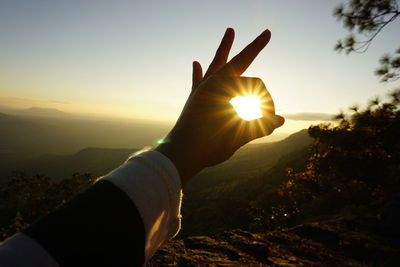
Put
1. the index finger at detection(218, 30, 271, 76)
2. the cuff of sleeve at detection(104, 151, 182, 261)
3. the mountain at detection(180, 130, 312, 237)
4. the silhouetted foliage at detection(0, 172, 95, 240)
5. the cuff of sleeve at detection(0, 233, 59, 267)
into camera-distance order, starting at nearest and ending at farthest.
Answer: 1. the cuff of sleeve at detection(0, 233, 59, 267)
2. the cuff of sleeve at detection(104, 151, 182, 261)
3. the index finger at detection(218, 30, 271, 76)
4. the silhouetted foliage at detection(0, 172, 95, 240)
5. the mountain at detection(180, 130, 312, 237)

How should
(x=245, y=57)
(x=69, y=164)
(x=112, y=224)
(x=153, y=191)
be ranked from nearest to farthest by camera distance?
(x=112, y=224)
(x=153, y=191)
(x=245, y=57)
(x=69, y=164)

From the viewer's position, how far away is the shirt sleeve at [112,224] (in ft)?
2.20

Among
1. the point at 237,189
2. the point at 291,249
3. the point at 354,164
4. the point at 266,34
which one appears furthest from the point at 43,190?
the point at 237,189

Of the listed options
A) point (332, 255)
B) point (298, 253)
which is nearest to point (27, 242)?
point (298, 253)

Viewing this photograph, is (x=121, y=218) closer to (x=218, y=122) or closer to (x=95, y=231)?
(x=95, y=231)

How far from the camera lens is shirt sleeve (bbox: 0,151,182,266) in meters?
0.67

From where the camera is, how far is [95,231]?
2.44ft

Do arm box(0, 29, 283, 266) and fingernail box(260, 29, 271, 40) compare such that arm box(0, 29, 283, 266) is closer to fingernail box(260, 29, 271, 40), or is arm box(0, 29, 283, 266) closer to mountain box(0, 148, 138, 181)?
fingernail box(260, 29, 271, 40)

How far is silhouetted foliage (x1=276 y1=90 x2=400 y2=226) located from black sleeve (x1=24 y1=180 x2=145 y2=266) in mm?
8601

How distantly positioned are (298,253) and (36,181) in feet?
88.1

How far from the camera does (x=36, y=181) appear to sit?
2527cm

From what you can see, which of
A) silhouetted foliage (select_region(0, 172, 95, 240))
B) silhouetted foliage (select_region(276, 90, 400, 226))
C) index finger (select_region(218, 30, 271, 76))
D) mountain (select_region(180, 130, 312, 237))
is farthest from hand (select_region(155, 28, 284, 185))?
silhouetted foliage (select_region(0, 172, 95, 240))

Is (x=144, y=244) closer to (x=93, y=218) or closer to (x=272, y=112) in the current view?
(x=93, y=218)

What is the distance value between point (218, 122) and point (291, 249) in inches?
147
